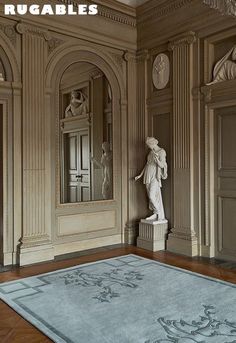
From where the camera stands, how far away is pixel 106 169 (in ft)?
19.4

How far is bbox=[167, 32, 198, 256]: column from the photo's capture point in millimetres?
5258

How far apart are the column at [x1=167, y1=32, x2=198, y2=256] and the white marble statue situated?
0.22 metres

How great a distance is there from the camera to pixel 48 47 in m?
5.20

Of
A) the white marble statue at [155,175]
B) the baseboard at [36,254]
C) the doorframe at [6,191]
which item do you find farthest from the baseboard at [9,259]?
the white marble statue at [155,175]

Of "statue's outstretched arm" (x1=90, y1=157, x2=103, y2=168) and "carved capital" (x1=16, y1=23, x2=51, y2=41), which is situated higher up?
"carved capital" (x1=16, y1=23, x2=51, y2=41)

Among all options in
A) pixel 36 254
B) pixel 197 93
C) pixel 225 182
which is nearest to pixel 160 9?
pixel 197 93

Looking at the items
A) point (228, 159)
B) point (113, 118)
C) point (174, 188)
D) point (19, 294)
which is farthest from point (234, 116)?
point (19, 294)

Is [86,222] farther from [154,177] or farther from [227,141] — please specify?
[227,141]

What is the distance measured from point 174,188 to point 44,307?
292 cm

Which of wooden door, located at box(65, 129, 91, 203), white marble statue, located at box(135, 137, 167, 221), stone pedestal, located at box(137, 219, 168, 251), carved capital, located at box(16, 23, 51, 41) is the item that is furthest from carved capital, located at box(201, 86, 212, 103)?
carved capital, located at box(16, 23, 51, 41)

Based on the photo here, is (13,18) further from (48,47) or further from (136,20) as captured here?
(136,20)

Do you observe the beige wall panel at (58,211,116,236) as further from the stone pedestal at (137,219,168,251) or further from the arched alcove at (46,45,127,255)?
the stone pedestal at (137,219,168,251)

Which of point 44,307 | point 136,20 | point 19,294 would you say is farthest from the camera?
point 136,20

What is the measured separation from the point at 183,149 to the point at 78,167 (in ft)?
5.57
